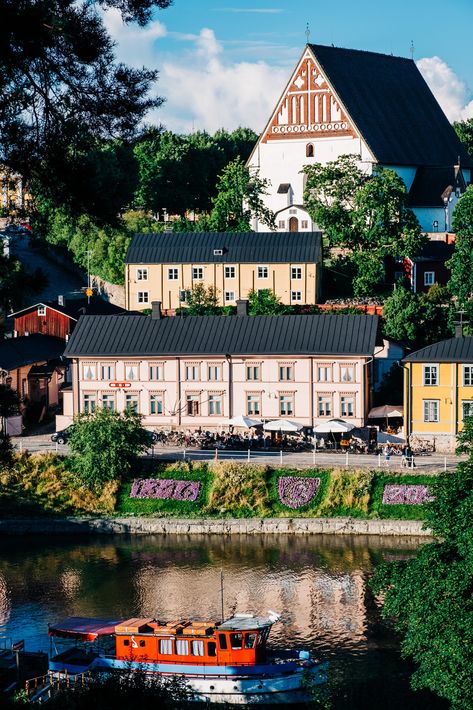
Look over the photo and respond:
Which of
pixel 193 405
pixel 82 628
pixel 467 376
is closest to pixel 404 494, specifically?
pixel 467 376

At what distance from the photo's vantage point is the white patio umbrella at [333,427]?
202 ft

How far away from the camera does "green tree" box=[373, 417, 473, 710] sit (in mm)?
34344

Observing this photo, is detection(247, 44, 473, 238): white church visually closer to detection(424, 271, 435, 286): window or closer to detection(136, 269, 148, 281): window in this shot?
detection(424, 271, 435, 286): window

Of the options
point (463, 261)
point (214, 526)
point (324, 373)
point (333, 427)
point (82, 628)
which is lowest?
point (82, 628)

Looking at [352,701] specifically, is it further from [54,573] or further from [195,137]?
[195,137]

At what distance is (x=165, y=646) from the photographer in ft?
137

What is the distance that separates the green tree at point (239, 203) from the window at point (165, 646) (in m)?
49.0

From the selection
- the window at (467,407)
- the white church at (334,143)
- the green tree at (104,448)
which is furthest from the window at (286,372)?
the white church at (334,143)

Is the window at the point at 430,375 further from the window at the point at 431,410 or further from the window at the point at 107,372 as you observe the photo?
the window at the point at 107,372

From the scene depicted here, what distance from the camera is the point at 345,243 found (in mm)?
83000

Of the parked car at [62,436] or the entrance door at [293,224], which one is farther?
the entrance door at [293,224]

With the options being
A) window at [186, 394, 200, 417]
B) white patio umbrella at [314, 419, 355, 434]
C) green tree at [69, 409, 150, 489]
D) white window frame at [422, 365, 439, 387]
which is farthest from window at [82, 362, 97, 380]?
white window frame at [422, 365, 439, 387]

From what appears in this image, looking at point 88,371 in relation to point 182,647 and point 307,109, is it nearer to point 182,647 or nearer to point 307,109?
point 182,647

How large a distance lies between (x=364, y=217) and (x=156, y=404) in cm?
2205
